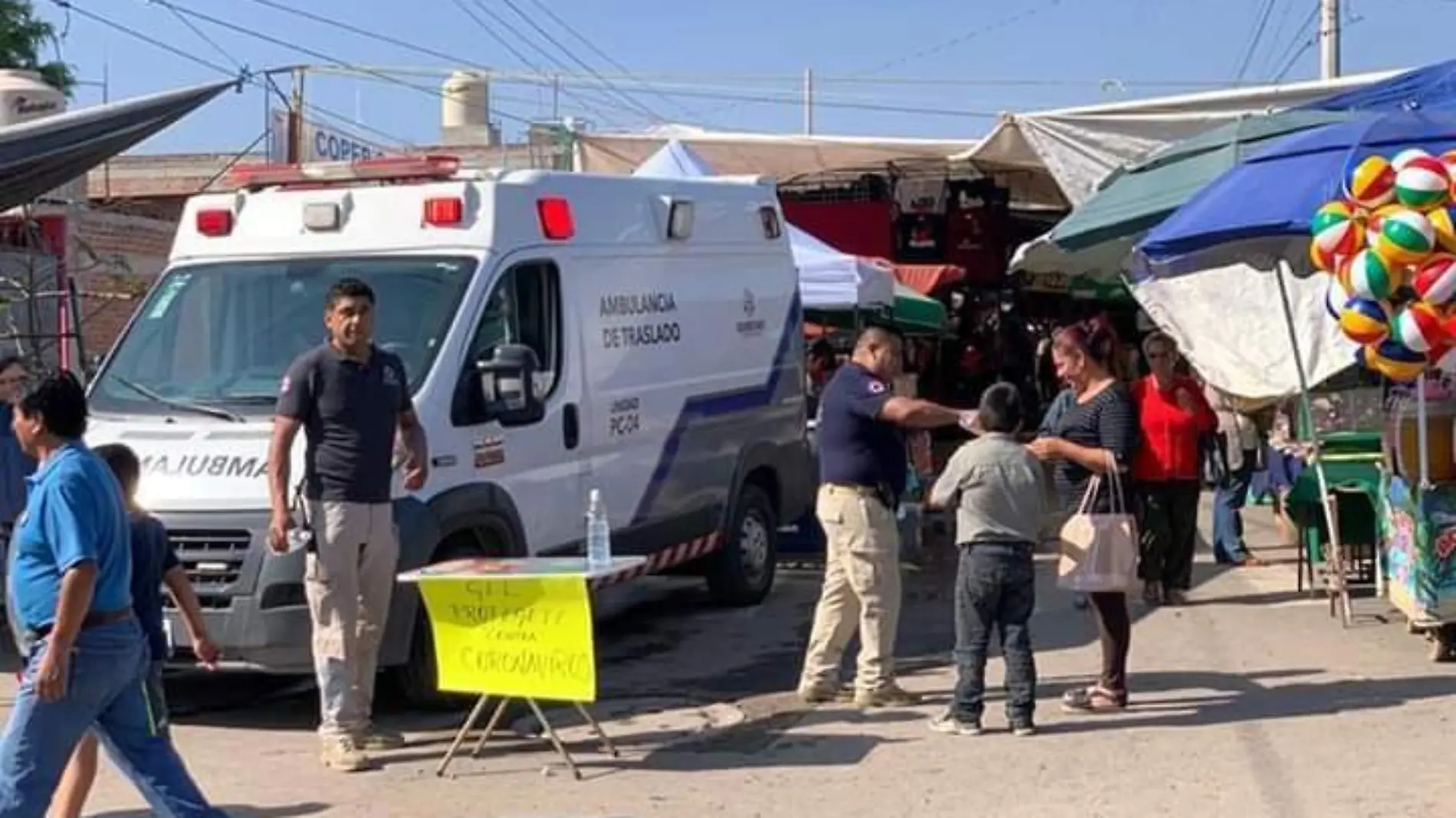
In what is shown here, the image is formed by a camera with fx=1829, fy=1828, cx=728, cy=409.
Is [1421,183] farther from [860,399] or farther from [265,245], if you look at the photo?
[265,245]

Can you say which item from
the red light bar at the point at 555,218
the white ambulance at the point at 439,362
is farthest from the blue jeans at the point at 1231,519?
the red light bar at the point at 555,218

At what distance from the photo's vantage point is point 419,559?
27.1 ft

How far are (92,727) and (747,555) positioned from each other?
6538 millimetres

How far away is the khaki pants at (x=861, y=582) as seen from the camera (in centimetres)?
864

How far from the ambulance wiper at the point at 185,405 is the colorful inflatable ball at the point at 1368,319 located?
536cm

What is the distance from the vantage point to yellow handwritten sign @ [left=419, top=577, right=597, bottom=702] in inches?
290

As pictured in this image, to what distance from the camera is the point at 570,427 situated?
959 cm

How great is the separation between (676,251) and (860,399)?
8.74ft

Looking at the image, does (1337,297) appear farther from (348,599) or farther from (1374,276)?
(348,599)


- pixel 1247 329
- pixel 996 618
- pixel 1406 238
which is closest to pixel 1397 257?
pixel 1406 238

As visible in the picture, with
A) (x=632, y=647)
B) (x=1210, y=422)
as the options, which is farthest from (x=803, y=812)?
(x=1210, y=422)

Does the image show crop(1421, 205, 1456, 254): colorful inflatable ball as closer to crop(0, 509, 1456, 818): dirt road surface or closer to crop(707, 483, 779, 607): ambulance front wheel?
crop(0, 509, 1456, 818): dirt road surface

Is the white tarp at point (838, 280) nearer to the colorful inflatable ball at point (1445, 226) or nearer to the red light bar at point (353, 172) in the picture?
the red light bar at point (353, 172)

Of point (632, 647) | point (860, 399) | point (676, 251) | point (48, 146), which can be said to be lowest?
point (632, 647)
